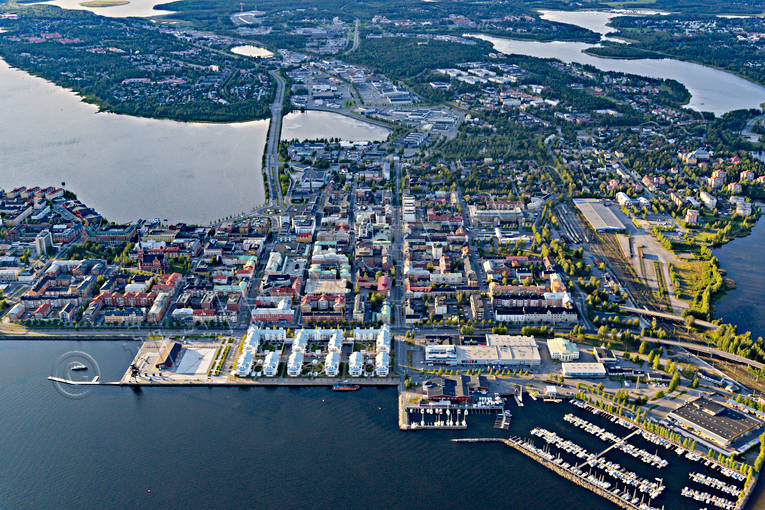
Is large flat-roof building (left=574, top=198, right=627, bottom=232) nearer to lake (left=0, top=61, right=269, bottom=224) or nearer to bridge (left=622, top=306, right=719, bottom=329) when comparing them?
bridge (left=622, top=306, right=719, bottom=329)

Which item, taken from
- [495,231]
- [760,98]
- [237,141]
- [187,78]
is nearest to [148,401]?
[495,231]

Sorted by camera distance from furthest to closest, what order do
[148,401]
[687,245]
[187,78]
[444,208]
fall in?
[187,78] < [444,208] < [687,245] < [148,401]

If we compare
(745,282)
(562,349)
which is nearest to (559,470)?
(562,349)

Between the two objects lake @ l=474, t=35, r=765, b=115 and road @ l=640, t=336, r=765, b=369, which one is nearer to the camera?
road @ l=640, t=336, r=765, b=369

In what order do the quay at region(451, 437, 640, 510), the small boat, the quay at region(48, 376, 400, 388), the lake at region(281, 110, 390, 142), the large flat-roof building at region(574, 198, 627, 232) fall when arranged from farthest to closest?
the lake at region(281, 110, 390, 142) < the large flat-roof building at region(574, 198, 627, 232) < the quay at region(48, 376, 400, 388) < the small boat < the quay at region(451, 437, 640, 510)

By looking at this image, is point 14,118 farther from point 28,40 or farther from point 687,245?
point 687,245

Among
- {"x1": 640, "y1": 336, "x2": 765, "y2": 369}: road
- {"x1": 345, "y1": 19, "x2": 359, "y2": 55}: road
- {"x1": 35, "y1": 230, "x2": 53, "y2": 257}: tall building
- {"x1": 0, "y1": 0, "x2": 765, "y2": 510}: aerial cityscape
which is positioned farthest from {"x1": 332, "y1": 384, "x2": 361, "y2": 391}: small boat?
{"x1": 345, "y1": 19, "x2": 359, "y2": 55}: road

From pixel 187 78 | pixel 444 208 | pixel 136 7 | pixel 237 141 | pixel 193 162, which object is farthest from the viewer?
pixel 136 7
